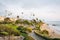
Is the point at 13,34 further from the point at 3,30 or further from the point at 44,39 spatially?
the point at 44,39

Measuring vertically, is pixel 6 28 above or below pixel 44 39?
above

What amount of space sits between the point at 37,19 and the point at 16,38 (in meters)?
57.3

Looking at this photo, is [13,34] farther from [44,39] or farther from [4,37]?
[44,39]

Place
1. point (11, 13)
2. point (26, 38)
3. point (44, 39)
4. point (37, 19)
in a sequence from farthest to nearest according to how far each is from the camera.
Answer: point (37, 19) → point (11, 13) → point (44, 39) → point (26, 38)

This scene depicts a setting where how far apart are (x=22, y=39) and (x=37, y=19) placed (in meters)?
56.2

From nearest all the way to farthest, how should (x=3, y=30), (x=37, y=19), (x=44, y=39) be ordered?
(x=3, y=30) → (x=44, y=39) → (x=37, y=19)

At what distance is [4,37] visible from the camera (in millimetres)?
28641

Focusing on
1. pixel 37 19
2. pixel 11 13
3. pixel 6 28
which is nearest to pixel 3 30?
pixel 6 28

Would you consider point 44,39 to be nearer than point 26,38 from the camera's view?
No

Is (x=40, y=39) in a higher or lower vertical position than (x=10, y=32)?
lower

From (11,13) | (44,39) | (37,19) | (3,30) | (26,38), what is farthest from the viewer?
(37,19)

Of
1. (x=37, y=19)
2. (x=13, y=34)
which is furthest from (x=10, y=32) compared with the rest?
(x=37, y=19)

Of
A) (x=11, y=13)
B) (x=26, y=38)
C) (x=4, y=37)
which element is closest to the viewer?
(x=4, y=37)

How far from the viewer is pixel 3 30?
100ft
